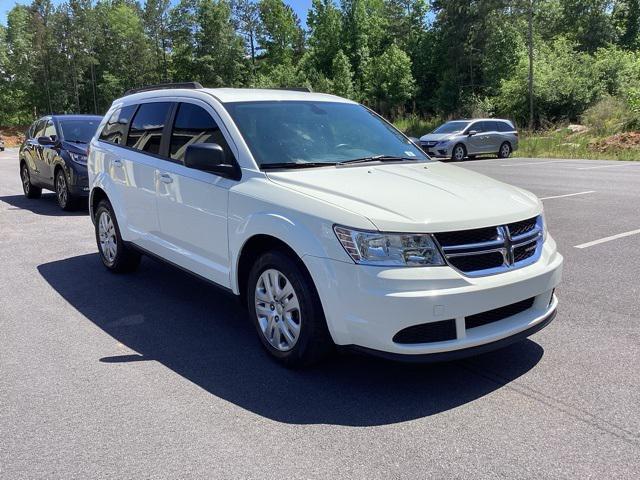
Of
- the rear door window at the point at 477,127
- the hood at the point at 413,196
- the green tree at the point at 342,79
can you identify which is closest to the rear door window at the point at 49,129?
the hood at the point at 413,196

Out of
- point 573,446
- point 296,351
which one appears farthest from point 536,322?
point 296,351

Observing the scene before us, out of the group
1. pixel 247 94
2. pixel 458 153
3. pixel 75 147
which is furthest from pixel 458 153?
pixel 247 94

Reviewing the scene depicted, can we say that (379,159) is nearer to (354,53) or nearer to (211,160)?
(211,160)

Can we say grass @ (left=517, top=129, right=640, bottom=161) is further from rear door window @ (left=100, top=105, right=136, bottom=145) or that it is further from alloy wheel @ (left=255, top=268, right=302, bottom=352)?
alloy wheel @ (left=255, top=268, right=302, bottom=352)

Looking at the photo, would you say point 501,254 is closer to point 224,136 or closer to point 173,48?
point 224,136

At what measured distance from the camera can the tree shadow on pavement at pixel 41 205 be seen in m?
11.1

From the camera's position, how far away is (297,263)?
3795 millimetres

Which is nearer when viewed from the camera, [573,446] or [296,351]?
[573,446]

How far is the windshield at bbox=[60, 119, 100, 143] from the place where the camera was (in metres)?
11.5

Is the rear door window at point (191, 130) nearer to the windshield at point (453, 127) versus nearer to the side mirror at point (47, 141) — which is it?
the side mirror at point (47, 141)

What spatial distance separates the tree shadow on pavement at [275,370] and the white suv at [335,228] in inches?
10.1

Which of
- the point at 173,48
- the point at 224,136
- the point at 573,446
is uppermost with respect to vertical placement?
the point at 173,48

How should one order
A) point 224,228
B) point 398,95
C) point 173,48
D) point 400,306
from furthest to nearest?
point 173,48, point 398,95, point 224,228, point 400,306

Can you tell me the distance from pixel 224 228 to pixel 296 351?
1117 millimetres
